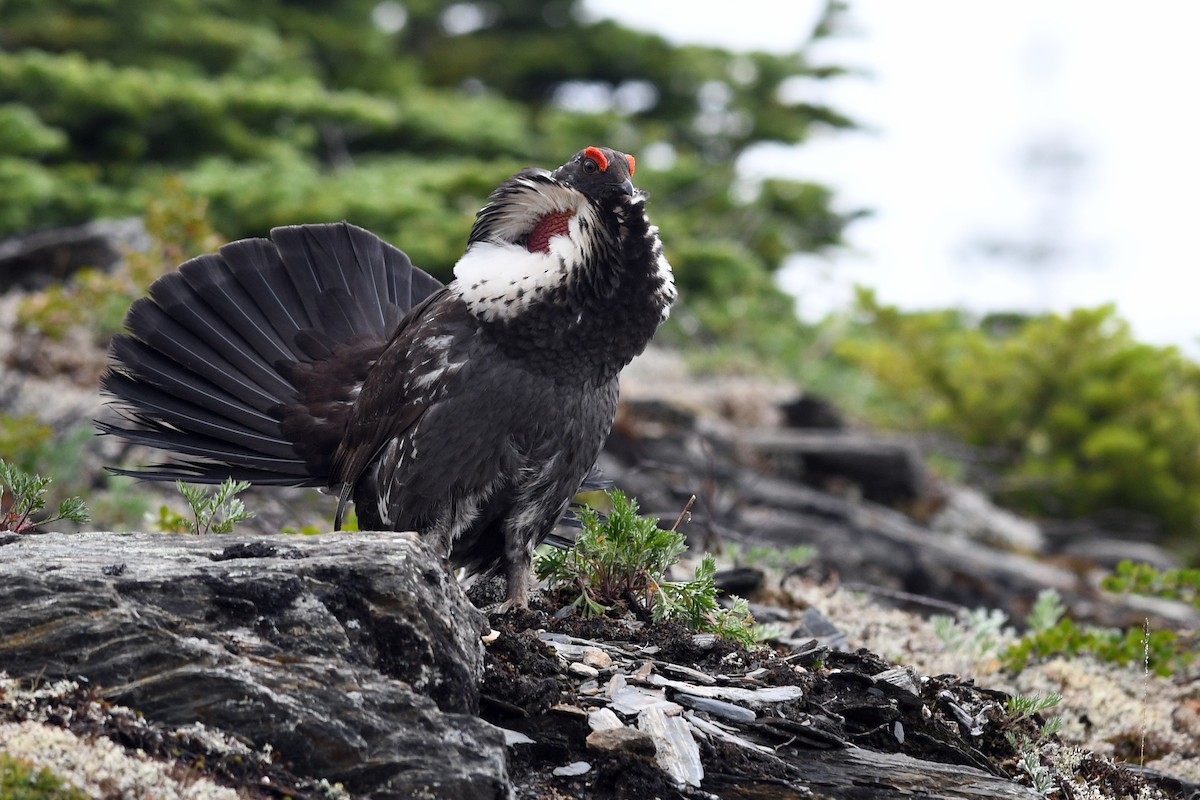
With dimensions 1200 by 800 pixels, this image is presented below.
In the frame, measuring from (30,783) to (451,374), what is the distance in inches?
93.3

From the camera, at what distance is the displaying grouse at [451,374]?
483cm

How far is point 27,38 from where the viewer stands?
1709cm

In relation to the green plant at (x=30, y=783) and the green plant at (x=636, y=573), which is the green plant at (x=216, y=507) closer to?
the green plant at (x=636, y=573)

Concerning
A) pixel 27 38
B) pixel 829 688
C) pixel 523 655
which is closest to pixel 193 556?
pixel 523 655

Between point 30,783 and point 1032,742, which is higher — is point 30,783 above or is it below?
below

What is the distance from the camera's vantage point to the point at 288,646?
355 centimetres

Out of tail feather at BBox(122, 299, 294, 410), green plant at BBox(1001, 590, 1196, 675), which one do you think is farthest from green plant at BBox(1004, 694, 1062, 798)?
tail feather at BBox(122, 299, 294, 410)

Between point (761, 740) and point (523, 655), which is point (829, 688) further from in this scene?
point (523, 655)

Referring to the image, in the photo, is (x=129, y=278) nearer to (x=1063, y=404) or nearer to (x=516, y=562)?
(x=516, y=562)

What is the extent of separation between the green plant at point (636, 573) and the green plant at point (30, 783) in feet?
7.25

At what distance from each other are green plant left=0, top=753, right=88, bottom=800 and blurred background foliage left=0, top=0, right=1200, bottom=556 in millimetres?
5101

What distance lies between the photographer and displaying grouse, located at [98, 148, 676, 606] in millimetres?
4832

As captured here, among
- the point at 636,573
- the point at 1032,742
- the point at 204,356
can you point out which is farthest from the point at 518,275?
the point at 1032,742

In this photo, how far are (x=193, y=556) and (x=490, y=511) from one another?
1.42 metres
